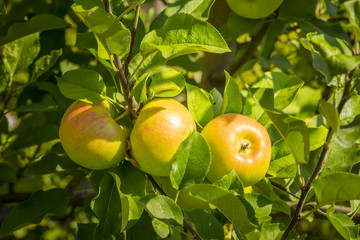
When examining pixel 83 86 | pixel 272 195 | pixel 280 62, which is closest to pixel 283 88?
pixel 272 195

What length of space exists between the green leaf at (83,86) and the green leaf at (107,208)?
0.52 feet

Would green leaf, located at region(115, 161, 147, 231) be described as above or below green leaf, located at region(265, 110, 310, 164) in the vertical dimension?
below

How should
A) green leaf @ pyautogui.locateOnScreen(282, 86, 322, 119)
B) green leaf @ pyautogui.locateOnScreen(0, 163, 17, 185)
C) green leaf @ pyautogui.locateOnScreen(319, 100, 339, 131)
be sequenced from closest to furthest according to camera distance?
1. green leaf @ pyautogui.locateOnScreen(319, 100, 339, 131)
2. green leaf @ pyautogui.locateOnScreen(0, 163, 17, 185)
3. green leaf @ pyautogui.locateOnScreen(282, 86, 322, 119)

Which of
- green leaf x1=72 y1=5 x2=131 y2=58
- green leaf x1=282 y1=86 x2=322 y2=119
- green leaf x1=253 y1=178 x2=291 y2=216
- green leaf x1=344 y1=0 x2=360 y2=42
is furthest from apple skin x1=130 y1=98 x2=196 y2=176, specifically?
green leaf x1=282 y1=86 x2=322 y2=119

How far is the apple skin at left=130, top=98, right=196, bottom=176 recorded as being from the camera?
835 millimetres

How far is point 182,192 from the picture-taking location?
0.93 metres

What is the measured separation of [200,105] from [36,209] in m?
0.53

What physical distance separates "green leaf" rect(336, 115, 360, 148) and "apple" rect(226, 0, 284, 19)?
597mm

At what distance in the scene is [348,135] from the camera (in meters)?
0.73

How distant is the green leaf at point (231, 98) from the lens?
3.22 ft

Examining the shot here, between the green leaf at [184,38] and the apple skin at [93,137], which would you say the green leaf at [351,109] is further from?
the apple skin at [93,137]

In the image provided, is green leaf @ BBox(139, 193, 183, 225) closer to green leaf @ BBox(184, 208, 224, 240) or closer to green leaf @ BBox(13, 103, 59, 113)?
green leaf @ BBox(184, 208, 224, 240)

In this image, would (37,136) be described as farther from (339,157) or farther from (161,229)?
(339,157)

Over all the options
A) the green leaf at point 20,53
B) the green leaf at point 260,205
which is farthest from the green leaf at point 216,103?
the green leaf at point 20,53
